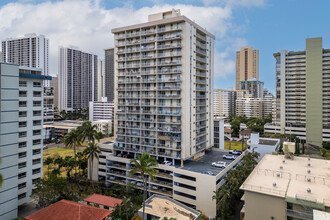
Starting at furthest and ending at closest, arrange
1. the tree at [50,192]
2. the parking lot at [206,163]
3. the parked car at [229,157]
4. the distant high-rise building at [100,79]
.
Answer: the distant high-rise building at [100,79] < the parked car at [229,157] < the parking lot at [206,163] < the tree at [50,192]

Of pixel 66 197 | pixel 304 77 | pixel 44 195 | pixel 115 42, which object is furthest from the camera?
pixel 304 77

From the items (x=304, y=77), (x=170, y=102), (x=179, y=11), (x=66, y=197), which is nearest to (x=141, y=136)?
(x=170, y=102)

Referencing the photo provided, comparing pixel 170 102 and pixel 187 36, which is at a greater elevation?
pixel 187 36

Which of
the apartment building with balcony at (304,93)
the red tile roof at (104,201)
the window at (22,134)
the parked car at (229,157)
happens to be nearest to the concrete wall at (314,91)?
the apartment building with balcony at (304,93)

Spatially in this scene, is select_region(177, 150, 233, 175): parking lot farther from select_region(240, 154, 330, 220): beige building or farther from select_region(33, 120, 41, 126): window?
select_region(33, 120, 41, 126): window

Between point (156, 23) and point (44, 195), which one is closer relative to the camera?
point (44, 195)

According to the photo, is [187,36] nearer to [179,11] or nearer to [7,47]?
[179,11]

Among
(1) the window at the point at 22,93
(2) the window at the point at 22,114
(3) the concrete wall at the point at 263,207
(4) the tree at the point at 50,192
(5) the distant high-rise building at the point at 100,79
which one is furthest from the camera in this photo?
(5) the distant high-rise building at the point at 100,79

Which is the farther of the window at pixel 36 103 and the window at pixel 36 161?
the window at pixel 36 103

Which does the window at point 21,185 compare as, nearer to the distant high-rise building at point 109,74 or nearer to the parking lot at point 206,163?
the parking lot at point 206,163
